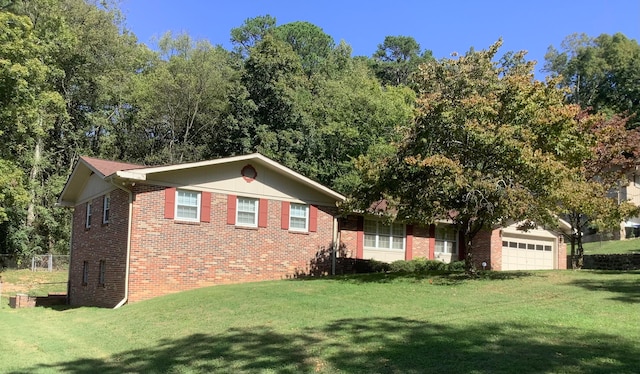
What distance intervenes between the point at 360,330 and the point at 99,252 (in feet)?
44.9

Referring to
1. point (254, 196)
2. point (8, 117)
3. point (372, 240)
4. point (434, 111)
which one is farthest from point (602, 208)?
point (8, 117)

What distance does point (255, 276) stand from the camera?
65.4ft

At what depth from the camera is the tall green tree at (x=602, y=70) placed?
56.0 meters

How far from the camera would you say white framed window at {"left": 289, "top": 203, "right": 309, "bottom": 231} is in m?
21.0

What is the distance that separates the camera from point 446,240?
84.7 feet

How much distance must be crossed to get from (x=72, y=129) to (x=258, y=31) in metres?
21.7

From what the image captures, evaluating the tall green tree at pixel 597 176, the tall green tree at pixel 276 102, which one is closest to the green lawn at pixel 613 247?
the tall green tree at pixel 597 176

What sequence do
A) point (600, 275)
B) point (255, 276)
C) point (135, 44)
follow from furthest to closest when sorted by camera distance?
1. point (135, 44)
2. point (255, 276)
3. point (600, 275)

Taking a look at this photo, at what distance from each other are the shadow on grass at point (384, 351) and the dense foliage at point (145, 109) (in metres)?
21.0

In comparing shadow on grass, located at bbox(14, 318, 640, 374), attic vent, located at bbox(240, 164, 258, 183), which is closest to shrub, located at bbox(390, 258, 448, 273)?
attic vent, located at bbox(240, 164, 258, 183)

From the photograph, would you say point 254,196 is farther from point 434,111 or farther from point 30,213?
point 30,213

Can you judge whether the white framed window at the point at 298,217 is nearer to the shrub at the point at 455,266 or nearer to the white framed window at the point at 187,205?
the white framed window at the point at 187,205

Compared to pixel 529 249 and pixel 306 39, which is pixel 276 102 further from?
pixel 306 39

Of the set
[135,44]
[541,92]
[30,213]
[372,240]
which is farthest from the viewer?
[135,44]
